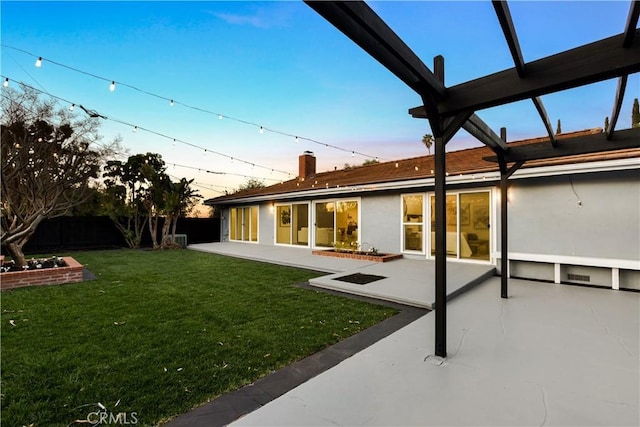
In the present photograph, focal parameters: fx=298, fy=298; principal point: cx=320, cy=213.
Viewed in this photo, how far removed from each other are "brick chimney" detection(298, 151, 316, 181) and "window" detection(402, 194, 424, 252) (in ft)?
25.5

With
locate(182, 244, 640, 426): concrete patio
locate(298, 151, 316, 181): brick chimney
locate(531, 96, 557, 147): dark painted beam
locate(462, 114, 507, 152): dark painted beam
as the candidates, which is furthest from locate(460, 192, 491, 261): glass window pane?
locate(298, 151, 316, 181): brick chimney

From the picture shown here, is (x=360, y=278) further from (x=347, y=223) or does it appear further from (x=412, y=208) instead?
(x=347, y=223)

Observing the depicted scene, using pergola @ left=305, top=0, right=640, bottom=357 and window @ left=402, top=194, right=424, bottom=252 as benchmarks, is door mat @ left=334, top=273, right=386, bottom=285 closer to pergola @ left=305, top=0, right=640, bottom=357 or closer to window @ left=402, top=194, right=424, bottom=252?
window @ left=402, top=194, right=424, bottom=252

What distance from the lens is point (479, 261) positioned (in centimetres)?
739

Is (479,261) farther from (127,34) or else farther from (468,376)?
(127,34)

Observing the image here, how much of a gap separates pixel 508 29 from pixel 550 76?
0.64 meters

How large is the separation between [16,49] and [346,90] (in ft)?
25.5

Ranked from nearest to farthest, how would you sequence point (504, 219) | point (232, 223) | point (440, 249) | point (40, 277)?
point (440, 249) < point (504, 219) < point (40, 277) < point (232, 223)

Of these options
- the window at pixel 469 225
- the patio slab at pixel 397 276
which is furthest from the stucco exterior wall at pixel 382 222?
the window at pixel 469 225

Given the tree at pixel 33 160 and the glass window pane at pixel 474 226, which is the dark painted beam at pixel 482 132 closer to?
the glass window pane at pixel 474 226

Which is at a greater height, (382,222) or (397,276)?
(382,222)

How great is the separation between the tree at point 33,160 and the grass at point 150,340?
6.87 feet

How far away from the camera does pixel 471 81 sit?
270 cm

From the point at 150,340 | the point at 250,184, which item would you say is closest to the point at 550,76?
the point at 150,340
